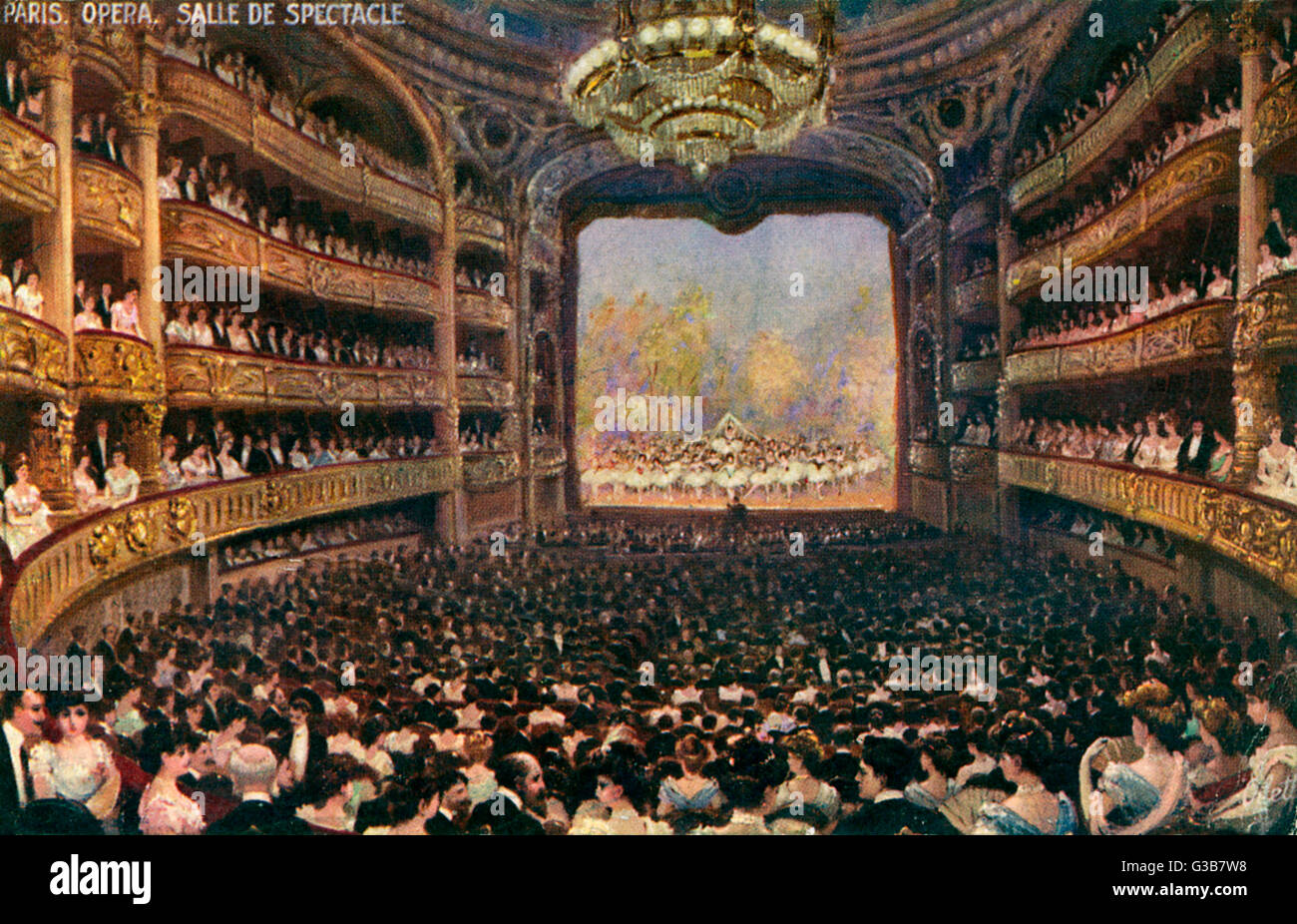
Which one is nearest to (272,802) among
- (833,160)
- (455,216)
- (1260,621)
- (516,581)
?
(516,581)

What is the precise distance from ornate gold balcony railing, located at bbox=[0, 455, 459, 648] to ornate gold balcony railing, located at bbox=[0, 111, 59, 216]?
9.76 ft

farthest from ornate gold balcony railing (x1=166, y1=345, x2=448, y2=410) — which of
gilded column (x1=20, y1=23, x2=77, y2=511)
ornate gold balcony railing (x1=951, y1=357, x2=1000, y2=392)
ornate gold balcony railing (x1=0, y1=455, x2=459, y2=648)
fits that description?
ornate gold balcony railing (x1=951, y1=357, x2=1000, y2=392)

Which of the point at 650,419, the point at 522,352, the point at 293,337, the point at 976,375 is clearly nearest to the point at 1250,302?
the point at 976,375

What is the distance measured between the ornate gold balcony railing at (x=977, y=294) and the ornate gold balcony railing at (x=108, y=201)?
1104cm

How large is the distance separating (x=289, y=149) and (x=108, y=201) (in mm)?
3427

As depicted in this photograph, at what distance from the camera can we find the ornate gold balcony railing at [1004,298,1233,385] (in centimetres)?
879

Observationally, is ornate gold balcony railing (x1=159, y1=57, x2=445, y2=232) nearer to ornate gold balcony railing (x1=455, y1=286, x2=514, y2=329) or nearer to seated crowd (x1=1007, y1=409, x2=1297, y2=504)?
ornate gold balcony railing (x1=455, y1=286, x2=514, y2=329)

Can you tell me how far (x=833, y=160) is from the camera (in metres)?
13.9

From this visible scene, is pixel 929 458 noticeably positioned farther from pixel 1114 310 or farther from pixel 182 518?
pixel 182 518

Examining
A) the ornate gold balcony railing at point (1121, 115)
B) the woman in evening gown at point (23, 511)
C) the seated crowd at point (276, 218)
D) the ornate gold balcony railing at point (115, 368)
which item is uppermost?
the ornate gold balcony railing at point (1121, 115)

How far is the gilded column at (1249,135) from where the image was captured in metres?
8.10

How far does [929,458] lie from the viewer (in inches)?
508

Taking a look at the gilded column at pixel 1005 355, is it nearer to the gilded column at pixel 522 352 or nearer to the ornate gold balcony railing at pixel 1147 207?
the ornate gold balcony railing at pixel 1147 207

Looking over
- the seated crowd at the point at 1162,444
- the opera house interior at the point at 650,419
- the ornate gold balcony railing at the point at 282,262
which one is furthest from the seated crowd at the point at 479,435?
the seated crowd at the point at 1162,444
